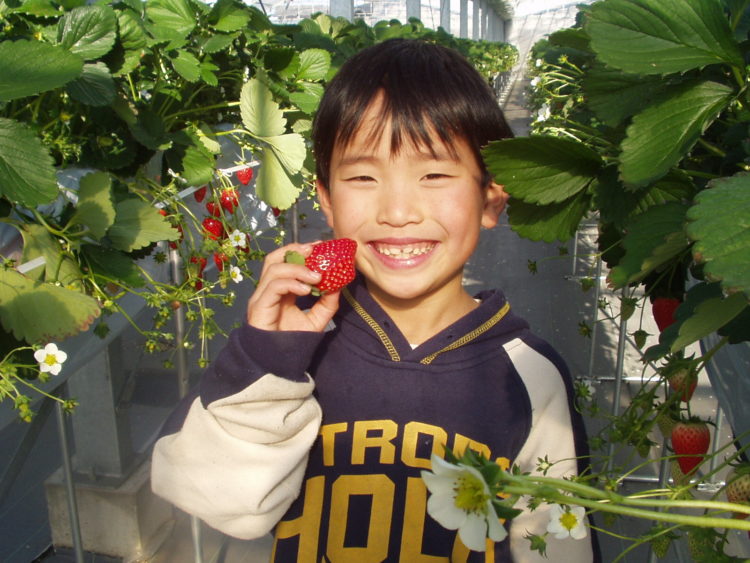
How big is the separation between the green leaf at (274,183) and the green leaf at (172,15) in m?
0.30

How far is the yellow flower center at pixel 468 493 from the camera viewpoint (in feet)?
1.33

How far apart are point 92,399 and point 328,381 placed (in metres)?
1.16

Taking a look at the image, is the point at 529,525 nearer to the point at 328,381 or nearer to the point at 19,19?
the point at 328,381

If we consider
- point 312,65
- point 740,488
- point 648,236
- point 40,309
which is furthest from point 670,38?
point 312,65

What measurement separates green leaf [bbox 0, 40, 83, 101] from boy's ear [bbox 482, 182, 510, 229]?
1.98 feet

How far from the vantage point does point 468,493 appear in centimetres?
42

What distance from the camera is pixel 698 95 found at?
2.11 ft

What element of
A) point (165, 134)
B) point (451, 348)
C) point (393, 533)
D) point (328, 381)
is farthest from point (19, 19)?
point (393, 533)

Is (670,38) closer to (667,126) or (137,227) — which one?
(667,126)

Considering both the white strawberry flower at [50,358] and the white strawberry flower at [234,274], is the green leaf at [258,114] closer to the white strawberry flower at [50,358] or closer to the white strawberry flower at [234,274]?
the white strawberry flower at [234,274]

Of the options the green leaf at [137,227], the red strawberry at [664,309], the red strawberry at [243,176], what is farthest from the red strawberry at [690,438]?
the red strawberry at [243,176]

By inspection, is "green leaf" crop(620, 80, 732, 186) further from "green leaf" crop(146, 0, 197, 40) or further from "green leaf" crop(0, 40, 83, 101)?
"green leaf" crop(146, 0, 197, 40)

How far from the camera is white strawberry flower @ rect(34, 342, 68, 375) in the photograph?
3.00 feet

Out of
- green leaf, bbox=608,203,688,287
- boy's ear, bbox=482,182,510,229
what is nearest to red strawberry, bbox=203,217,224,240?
boy's ear, bbox=482,182,510,229
